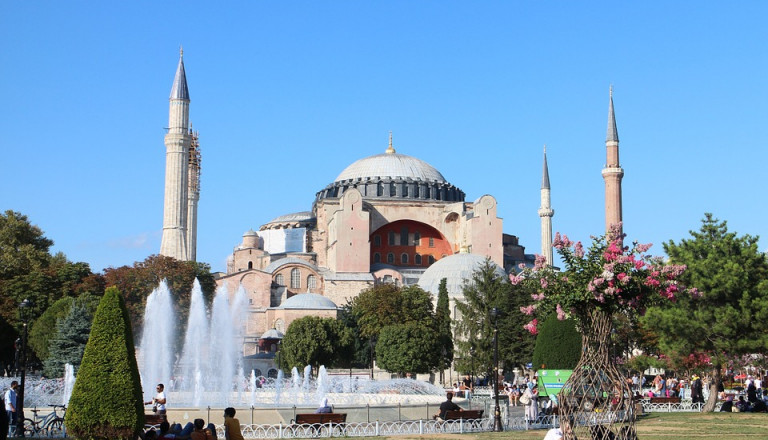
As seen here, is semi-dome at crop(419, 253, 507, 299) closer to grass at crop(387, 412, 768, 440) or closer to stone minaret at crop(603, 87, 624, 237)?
stone minaret at crop(603, 87, 624, 237)

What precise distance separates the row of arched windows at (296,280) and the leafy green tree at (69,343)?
61.6ft

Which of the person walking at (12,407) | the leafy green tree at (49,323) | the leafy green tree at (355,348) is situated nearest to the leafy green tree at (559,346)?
the person walking at (12,407)

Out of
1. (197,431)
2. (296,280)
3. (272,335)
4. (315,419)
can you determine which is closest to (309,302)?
(272,335)

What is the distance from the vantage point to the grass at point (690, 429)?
48.9 ft

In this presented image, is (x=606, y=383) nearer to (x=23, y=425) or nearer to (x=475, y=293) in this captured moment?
(x=23, y=425)

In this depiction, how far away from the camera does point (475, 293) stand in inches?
1483

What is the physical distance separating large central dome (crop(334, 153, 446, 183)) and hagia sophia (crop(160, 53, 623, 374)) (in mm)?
71

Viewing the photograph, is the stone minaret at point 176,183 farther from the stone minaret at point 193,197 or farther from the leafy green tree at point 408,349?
the leafy green tree at point 408,349

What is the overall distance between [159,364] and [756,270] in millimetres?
17613

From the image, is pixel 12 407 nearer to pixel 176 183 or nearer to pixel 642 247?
pixel 642 247

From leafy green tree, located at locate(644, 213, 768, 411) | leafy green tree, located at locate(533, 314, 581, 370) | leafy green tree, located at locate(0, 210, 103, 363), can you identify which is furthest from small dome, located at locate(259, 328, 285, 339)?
leafy green tree, located at locate(644, 213, 768, 411)

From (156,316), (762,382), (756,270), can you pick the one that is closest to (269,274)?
(156,316)

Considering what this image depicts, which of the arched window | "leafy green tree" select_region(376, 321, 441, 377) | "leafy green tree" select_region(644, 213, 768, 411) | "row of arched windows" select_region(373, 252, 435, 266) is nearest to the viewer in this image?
"leafy green tree" select_region(644, 213, 768, 411)

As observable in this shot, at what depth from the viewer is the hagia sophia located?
1898 inches
